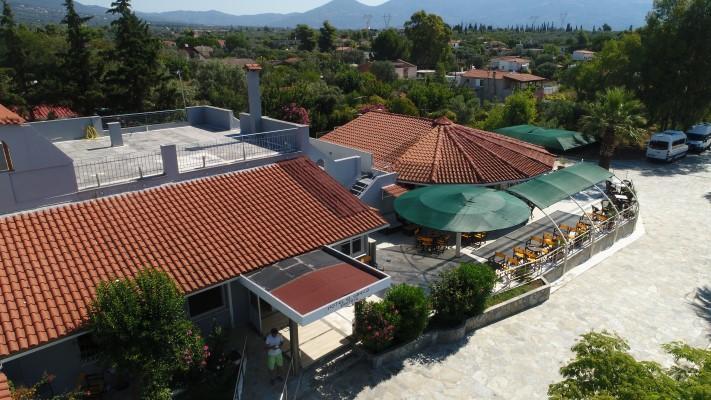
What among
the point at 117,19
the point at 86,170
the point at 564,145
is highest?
the point at 117,19

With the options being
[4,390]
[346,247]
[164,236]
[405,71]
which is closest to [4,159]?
[164,236]

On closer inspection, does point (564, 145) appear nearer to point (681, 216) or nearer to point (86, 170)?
point (681, 216)

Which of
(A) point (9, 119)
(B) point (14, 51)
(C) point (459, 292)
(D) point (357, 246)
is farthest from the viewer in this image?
(B) point (14, 51)

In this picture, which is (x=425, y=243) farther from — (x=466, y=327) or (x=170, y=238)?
(x=170, y=238)

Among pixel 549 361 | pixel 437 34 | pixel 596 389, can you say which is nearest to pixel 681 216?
pixel 549 361

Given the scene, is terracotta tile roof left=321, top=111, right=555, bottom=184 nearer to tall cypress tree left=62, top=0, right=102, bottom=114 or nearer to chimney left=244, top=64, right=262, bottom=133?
chimney left=244, top=64, right=262, bottom=133

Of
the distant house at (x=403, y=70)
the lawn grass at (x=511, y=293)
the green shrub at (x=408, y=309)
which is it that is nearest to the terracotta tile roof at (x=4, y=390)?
the green shrub at (x=408, y=309)

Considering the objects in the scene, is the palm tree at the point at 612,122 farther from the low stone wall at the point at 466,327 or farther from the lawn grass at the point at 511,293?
the lawn grass at the point at 511,293
